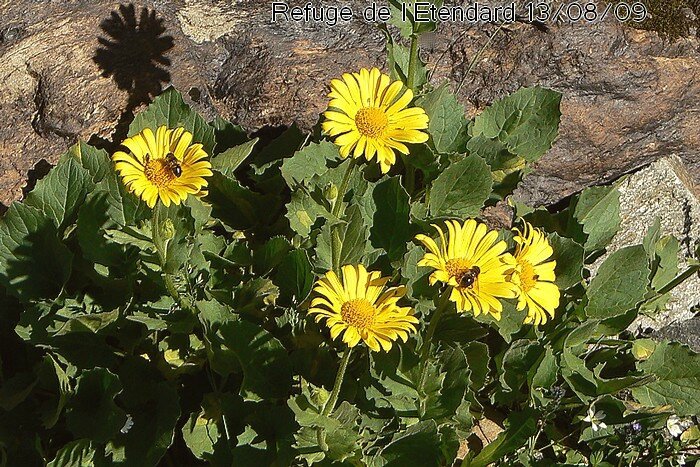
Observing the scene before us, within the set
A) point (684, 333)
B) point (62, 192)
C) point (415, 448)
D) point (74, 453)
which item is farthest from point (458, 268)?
→ point (684, 333)

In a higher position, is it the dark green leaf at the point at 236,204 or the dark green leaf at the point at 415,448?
the dark green leaf at the point at 236,204

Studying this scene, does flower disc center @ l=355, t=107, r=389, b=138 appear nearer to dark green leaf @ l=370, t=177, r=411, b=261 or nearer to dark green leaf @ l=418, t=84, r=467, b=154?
dark green leaf @ l=370, t=177, r=411, b=261

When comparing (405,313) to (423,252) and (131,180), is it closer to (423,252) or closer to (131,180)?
(423,252)

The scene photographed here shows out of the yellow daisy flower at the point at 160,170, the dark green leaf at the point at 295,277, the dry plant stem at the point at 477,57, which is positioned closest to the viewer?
the yellow daisy flower at the point at 160,170

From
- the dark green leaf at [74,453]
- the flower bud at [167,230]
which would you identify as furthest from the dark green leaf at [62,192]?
the dark green leaf at [74,453]

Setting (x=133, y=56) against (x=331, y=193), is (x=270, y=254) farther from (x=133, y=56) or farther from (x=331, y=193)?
(x=133, y=56)

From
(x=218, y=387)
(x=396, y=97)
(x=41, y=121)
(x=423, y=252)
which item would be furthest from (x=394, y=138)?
(x=41, y=121)

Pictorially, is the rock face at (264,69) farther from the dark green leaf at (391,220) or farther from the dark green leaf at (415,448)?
the dark green leaf at (415,448)
